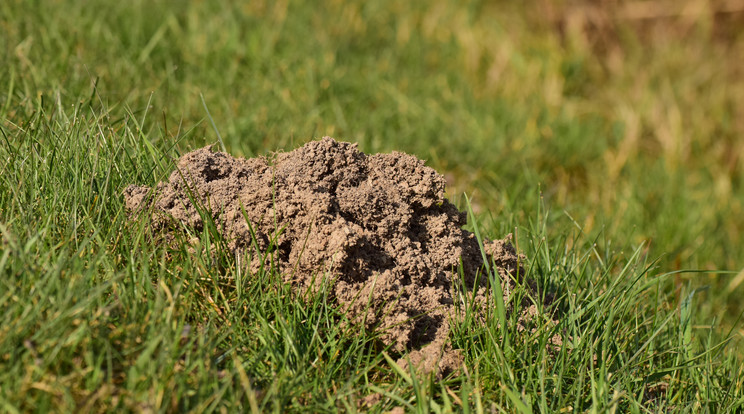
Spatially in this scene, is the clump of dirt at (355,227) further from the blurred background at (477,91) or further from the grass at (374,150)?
the blurred background at (477,91)

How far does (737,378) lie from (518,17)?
475 cm

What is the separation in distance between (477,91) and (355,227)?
3554 millimetres

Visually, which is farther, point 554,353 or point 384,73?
A: point 384,73

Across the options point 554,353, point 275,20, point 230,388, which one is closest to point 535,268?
point 554,353

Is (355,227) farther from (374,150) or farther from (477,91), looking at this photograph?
(477,91)

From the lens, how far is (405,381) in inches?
78.4

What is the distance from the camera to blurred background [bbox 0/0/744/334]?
348cm

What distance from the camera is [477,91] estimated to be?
545 centimetres

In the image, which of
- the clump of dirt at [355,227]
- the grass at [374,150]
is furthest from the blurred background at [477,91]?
the clump of dirt at [355,227]

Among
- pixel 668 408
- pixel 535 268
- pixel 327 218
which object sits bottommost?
pixel 668 408

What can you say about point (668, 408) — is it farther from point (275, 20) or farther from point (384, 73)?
point (275, 20)

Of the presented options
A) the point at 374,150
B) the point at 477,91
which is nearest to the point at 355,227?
the point at 374,150

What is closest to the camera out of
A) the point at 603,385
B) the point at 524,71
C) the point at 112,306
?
the point at 112,306

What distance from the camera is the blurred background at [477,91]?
348cm
